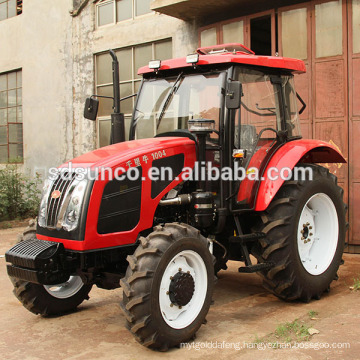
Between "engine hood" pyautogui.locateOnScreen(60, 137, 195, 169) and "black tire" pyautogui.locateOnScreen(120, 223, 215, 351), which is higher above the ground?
"engine hood" pyautogui.locateOnScreen(60, 137, 195, 169)

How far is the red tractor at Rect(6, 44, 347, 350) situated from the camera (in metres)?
4.11

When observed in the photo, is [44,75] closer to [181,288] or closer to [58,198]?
[58,198]

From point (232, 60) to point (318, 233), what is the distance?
219 cm

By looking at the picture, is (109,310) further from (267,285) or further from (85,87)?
(85,87)

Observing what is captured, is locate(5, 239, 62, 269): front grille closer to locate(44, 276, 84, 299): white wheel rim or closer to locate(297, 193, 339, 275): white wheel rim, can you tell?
locate(44, 276, 84, 299): white wheel rim

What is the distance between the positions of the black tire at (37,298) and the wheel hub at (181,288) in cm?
144

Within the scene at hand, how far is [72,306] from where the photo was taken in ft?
16.9

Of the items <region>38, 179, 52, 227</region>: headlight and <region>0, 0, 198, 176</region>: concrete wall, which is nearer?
<region>38, 179, 52, 227</region>: headlight

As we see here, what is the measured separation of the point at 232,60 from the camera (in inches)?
189

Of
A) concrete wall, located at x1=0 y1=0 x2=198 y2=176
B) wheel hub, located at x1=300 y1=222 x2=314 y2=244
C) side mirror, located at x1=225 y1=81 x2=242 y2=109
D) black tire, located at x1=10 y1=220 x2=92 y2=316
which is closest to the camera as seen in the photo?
side mirror, located at x1=225 y1=81 x2=242 y2=109

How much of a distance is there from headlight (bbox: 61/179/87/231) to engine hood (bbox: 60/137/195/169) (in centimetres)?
22

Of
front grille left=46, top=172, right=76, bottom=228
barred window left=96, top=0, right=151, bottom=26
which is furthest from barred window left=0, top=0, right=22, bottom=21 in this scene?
front grille left=46, top=172, right=76, bottom=228

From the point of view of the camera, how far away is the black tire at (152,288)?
12.6ft

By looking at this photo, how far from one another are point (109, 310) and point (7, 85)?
1054 centimetres
